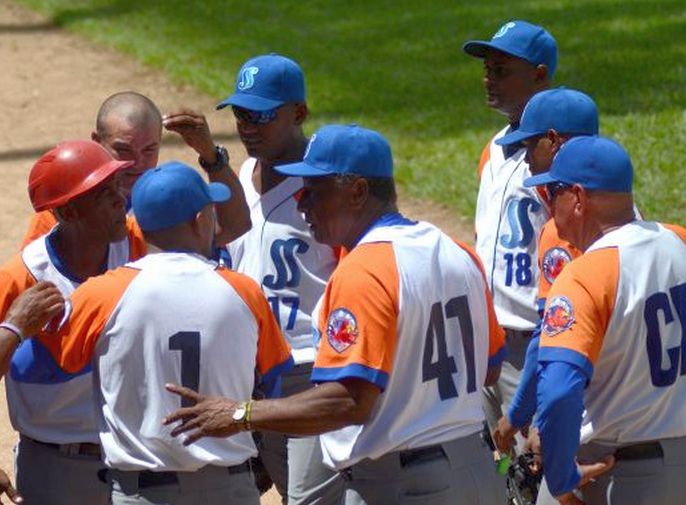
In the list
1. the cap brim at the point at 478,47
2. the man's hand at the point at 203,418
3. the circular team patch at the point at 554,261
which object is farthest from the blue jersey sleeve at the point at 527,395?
the cap brim at the point at 478,47


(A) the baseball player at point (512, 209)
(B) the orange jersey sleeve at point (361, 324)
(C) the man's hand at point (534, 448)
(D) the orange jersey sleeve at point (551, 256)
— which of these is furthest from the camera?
(A) the baseball player at point (512, 209)

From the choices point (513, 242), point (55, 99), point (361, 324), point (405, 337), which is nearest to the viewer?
point (361, 324)

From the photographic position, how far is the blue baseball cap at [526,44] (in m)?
7.04

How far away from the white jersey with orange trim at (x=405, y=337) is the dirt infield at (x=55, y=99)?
20.6 feet

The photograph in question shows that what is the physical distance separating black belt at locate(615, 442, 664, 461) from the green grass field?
6.03 m

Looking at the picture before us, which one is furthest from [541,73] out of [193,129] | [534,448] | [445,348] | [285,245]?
[445,348]

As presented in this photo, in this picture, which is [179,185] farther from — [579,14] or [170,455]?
[579,14]

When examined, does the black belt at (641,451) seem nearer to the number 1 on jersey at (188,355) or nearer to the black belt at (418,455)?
the black belt at (418,455)

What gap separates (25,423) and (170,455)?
75 cm

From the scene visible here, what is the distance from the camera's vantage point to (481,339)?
5.02 metres

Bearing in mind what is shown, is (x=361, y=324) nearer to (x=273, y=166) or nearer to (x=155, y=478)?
(x=155, y=478)

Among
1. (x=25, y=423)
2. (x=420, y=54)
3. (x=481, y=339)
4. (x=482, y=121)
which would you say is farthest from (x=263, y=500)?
(x=420, y=54)

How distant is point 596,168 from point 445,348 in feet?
2.68

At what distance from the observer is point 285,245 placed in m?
6.36
